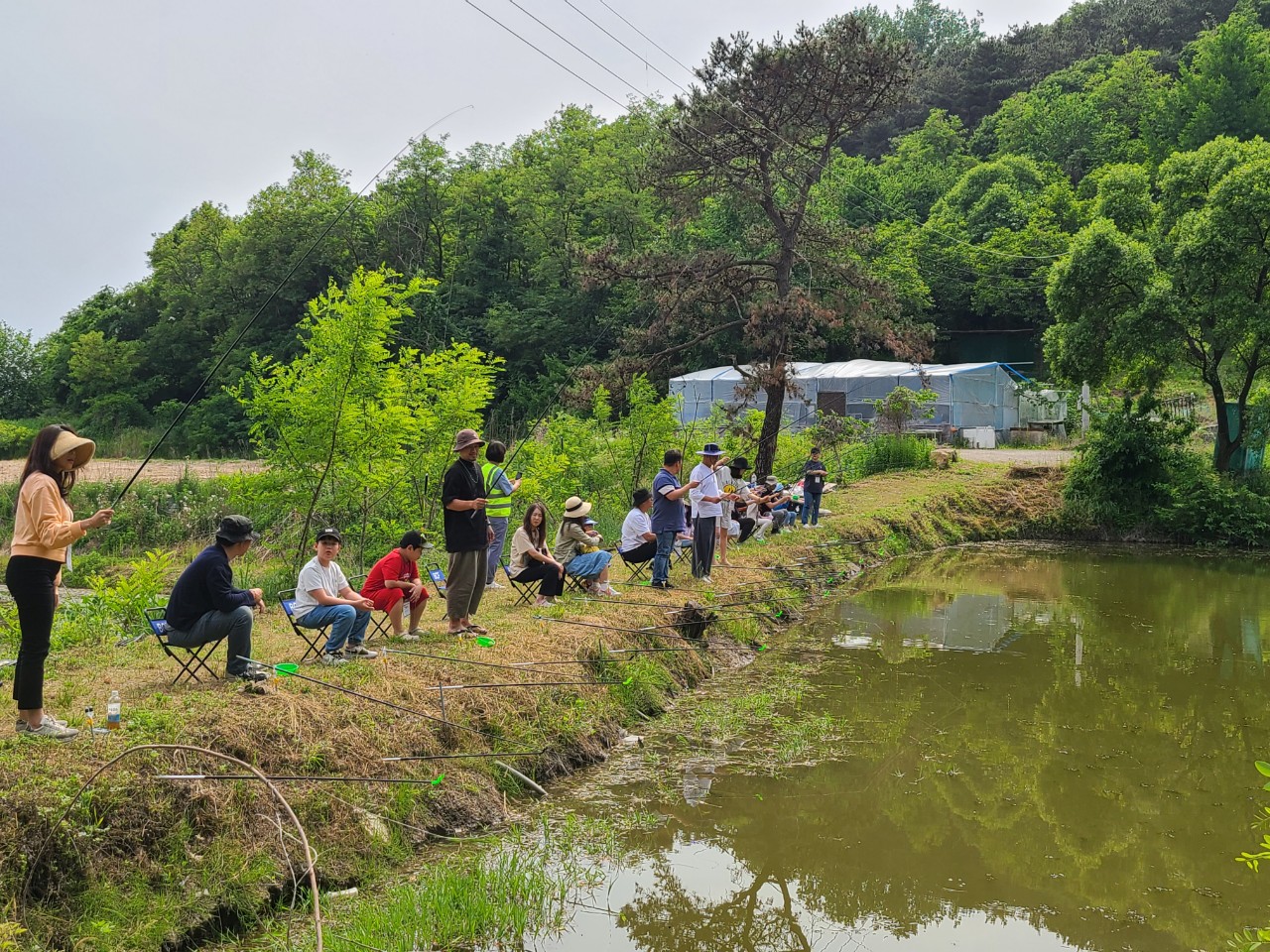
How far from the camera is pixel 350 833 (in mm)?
5281

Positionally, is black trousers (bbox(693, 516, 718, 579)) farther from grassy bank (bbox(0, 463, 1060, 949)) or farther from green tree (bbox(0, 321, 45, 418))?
green tree (bbox(0, 321, 45, 418))

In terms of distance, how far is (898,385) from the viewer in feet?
105

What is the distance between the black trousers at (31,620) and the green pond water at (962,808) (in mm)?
2645

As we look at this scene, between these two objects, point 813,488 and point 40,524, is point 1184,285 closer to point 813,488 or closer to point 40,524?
point 813,488

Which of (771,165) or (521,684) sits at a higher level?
(771,165)

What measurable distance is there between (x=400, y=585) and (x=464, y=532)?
614 mm

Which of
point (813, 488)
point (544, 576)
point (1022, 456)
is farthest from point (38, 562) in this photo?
point (1022, 456)

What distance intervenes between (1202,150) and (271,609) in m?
19.5

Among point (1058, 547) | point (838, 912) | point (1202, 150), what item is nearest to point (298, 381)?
point (838, 912)

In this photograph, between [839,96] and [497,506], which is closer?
[497,506]

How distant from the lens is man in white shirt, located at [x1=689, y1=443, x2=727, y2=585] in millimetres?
11109

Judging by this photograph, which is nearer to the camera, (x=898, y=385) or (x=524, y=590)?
(x=524, y=590)

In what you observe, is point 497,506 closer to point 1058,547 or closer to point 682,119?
point 682,119

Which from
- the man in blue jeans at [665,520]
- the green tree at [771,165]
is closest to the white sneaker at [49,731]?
the man in blue jeans at [665,520]
